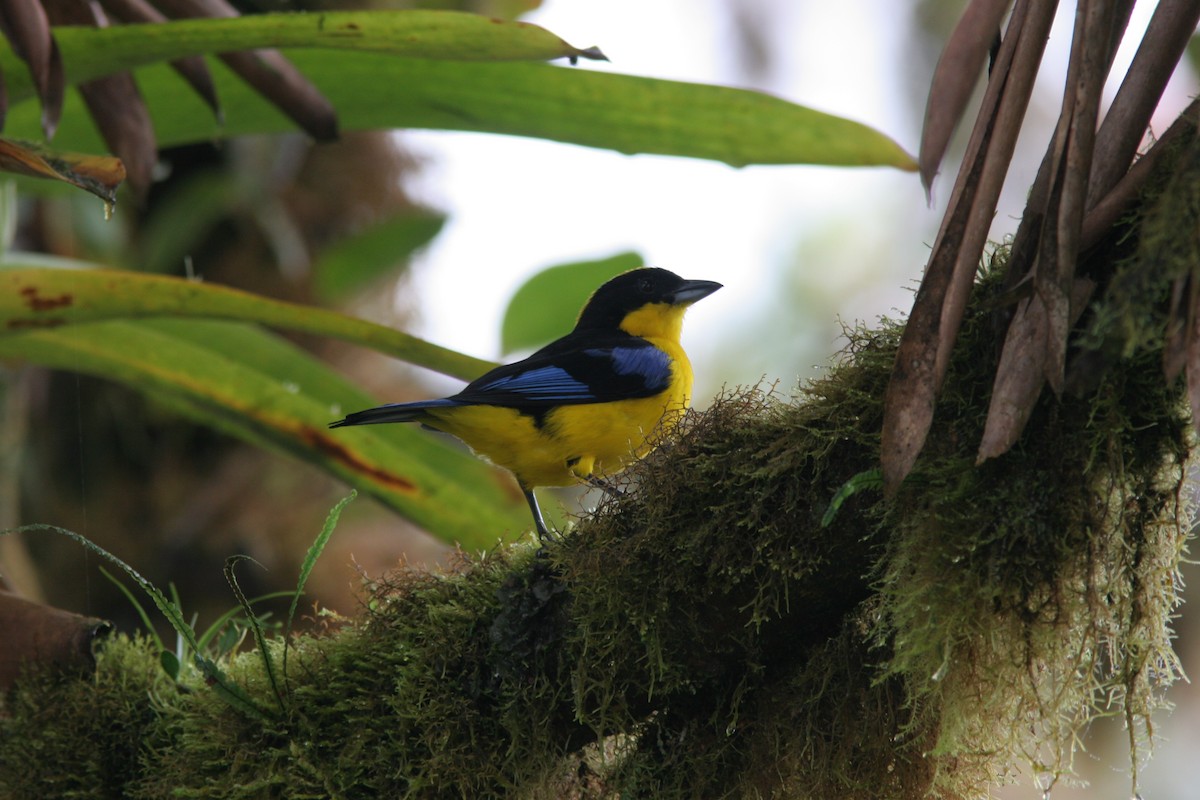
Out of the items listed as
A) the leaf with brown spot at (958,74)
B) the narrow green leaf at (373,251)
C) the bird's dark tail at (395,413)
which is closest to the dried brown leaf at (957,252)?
the leaf with brown spot at (958,74)

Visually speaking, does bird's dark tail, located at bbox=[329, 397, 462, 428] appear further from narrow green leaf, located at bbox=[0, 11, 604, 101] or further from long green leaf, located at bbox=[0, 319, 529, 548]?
narrow green leaf, located at bbox=[0, 11, 604, 101]

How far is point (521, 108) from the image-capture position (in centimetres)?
271

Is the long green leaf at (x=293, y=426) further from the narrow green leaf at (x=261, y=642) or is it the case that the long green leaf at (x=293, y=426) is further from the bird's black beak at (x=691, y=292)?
the bird's black beak at (x=691, y=292)

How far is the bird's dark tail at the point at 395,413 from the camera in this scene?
2.57 metres

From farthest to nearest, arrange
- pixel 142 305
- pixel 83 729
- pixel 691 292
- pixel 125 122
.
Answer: pixel 691 292 → pixel 125 122 → pixel 142 305 → pixel 83 729

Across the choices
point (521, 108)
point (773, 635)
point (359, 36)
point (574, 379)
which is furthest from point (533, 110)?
point (773, 635)

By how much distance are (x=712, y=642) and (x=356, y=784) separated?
25.7 inches

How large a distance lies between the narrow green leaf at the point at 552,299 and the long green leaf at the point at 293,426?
0.65 meters

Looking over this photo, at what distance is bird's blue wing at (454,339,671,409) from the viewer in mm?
2967

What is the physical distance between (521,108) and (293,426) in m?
0.97

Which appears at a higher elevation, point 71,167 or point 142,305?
point 71,167

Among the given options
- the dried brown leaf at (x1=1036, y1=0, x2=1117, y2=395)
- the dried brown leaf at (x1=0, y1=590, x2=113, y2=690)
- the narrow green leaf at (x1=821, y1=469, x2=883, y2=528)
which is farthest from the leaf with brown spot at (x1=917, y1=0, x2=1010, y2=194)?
the dried brown leaf at (x1=0, y1=590, x2=113, y2=690)

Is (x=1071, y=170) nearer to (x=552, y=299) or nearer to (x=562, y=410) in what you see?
(x=562, y=410)

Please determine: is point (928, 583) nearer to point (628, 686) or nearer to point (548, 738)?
point (628, 686)
